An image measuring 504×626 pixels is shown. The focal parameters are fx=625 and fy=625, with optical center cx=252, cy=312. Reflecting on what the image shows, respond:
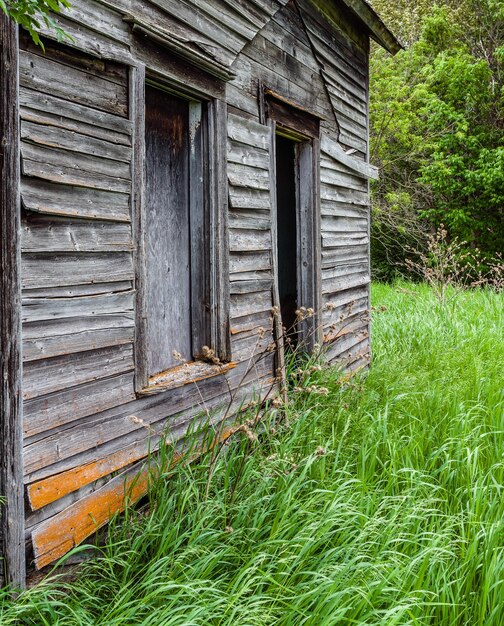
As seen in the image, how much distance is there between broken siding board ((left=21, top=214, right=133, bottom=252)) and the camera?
8.55ft

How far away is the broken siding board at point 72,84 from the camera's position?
2605mm

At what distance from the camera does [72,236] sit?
2826mm

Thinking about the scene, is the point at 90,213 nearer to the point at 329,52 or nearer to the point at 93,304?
the point at 93,304

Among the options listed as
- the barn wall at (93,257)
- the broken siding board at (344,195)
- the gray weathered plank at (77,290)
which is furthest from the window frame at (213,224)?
the broken siding board at (344,195)

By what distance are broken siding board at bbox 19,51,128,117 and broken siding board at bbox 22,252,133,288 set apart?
71cm

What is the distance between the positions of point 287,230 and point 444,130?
12.0 m

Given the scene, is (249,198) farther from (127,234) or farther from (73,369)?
(73,369)

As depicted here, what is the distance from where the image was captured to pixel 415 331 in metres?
8.34

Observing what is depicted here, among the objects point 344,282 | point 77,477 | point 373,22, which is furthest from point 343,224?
point 77,477

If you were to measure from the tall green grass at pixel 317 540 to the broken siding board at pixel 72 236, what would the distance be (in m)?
1.21

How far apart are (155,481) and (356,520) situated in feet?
3.38

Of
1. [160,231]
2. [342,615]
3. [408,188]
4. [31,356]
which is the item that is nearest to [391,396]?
[160,231]

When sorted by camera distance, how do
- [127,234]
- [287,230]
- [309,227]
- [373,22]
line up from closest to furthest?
[127,234] → [309,227] → [287,230] → [373,22]

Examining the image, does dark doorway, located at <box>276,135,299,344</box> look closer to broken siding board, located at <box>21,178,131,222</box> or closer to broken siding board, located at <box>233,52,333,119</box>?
broken siding board, located at <box>233,52,333,119</box>
